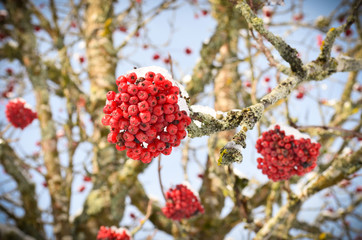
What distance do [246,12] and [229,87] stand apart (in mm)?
3043

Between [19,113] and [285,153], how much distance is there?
358cm

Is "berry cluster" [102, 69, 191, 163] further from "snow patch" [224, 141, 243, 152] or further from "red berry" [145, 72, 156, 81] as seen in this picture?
"snow patch" [224, 141, 243, 152]

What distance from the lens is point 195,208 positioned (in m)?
2.61

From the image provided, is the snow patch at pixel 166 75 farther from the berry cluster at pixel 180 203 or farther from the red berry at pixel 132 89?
the berry cluster at pixel 180 203

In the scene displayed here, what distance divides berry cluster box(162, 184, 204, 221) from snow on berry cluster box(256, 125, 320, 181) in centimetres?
99

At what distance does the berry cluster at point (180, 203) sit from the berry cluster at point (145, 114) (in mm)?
1495

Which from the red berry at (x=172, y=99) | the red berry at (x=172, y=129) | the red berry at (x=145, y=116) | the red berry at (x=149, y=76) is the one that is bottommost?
the red berry at (x=172, y=129)

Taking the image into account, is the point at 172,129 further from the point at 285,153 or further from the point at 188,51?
the point at 188,51

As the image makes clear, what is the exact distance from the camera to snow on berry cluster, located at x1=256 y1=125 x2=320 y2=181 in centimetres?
189

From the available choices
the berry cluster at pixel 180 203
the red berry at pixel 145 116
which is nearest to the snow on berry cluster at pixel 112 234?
the berry cluster at pixel 180 203

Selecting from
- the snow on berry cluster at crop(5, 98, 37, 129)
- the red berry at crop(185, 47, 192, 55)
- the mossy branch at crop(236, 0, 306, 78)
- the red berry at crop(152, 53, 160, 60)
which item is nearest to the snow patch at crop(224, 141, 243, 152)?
the mossy branch at crop(236, 0, 306, 78)

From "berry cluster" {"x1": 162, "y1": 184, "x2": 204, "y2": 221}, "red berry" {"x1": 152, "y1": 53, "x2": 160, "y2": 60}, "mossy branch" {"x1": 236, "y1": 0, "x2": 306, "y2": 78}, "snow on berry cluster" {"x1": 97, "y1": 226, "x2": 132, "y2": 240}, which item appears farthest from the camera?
"red berry" {"x1": 152, "y1": 53, "x2": 160, "y2": 60}

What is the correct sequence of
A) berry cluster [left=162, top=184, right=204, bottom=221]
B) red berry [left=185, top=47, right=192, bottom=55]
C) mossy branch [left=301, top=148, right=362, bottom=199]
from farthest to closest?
red berry [left=185, top=47, right=192, bottom=55]
berry cluster [left=162, top=184, right=204, bottom=221]
mossy branch [left=301, top=148, right=362, bottom=199]

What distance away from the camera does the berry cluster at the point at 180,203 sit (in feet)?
8.29
